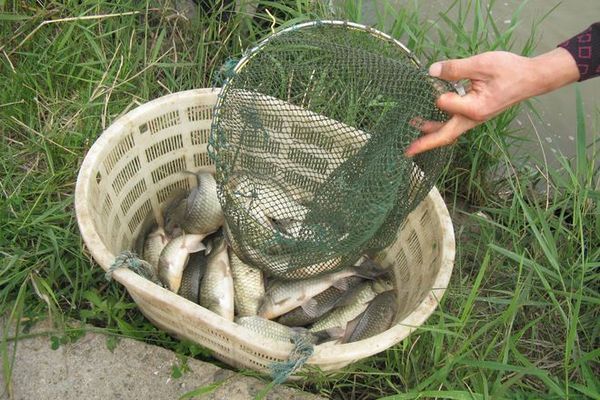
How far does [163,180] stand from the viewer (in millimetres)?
2848

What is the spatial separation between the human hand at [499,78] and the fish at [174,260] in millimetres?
1244

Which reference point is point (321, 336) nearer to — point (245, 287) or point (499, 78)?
point (245, 287)

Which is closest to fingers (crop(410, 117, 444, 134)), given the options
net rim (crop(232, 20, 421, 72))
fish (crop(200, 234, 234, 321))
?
net rim (crop(232, 20, 421, 72))

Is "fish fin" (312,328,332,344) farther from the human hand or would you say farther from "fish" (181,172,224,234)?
the human hand

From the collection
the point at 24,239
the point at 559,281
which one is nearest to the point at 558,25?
the point at 559,281

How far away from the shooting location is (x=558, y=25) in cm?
459

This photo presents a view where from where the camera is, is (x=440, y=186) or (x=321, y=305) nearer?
(x=321, y=305)

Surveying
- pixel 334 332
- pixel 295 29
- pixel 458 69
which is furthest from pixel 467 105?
pixel 334 332

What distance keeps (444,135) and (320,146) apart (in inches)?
27.6

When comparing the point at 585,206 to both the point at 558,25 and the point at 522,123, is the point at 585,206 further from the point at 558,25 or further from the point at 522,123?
the point at 558,25

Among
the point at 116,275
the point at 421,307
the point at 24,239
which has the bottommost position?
the point at 24,239

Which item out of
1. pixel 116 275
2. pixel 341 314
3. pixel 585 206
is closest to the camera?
pixel 116 275

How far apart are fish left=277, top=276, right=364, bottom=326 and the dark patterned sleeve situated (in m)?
1.25

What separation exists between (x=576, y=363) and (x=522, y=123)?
209 cm
